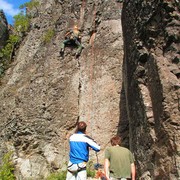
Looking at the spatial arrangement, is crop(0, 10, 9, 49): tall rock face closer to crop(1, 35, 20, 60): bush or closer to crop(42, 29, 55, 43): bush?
crop(1, 35, 20, 60): bush

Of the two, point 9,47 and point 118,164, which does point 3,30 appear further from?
point 118,164

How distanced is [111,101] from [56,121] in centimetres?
269

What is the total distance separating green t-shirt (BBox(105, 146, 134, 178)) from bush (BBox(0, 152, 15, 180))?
7.03 m

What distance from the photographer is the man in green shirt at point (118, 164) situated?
5.97 metres

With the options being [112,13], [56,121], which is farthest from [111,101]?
[112,13]

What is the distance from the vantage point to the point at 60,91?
1449 centimetres

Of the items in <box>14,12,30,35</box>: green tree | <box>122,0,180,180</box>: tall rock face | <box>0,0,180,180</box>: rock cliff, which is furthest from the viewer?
<box>14,12,30,35</box>: green tree

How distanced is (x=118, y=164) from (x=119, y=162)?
45 millimetres

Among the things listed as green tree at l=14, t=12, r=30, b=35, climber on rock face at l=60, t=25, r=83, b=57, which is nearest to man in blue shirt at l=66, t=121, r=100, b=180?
climber on rock face at l=60, t=25, r=83, b=57

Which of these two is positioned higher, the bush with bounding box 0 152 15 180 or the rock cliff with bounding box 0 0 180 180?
the rock cliff with bounding box 0 0 180 180

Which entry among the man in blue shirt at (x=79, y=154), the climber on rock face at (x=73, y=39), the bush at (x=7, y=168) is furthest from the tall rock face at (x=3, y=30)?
the man in blue shirt at (x=79, y=154)

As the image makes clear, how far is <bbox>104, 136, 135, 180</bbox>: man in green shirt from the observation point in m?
5.97

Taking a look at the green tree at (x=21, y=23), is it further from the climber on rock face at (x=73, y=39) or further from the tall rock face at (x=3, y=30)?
the climber on rock face at (x=73, y=39)

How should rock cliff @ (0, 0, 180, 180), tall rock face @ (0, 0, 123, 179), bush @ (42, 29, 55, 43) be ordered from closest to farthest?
rock cliff @ (0, 0, 180, 180)
tall rock face @ (0, 0, 123, 179)
bush @ (42, 29, 55, 43)
